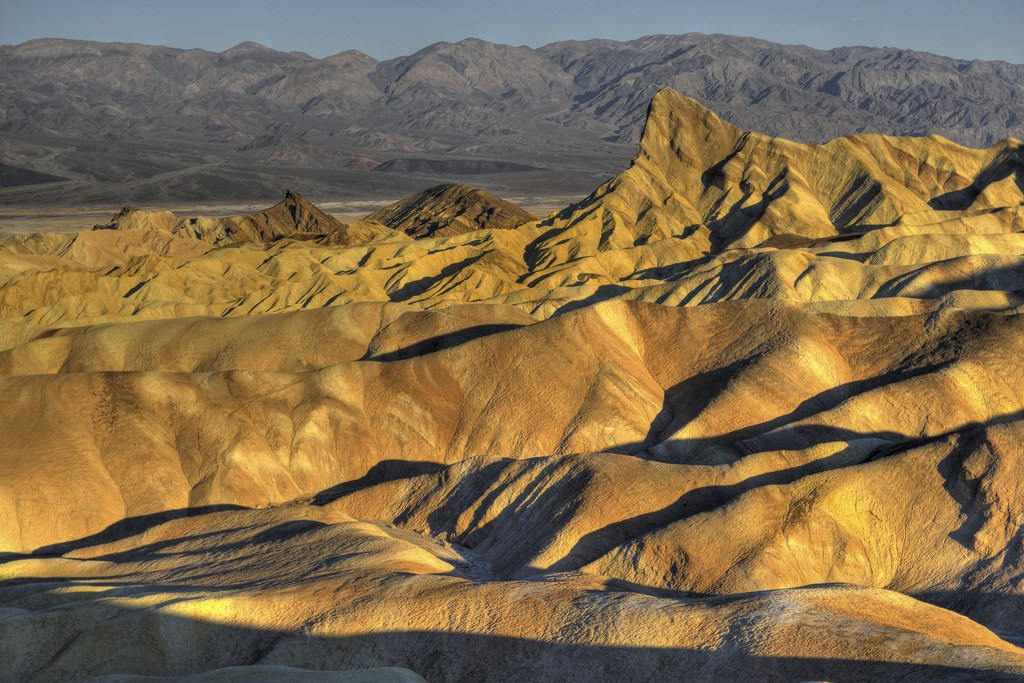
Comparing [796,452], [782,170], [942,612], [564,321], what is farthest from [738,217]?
[942,612]

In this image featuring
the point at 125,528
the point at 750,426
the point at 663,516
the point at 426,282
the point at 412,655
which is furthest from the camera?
the point at 426,282

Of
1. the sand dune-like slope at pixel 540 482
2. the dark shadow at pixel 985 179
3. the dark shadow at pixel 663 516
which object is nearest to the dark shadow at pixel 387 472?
the sand dune-like slope at pixel 540 482

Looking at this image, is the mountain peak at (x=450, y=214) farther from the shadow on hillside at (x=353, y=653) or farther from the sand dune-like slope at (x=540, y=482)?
the shadow on hillside at (x=353, y=653)

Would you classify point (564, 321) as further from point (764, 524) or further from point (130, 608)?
Result: point (130, 608)

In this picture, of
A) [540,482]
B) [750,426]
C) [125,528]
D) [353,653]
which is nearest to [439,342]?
[750,426]

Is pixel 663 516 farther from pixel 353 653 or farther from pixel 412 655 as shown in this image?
pixel 353 653

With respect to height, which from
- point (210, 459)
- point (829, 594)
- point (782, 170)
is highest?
point (782, 170)

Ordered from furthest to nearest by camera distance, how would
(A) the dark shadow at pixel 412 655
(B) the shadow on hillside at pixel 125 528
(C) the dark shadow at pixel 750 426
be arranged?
(C) the dark shadow at pixel 750 426 < (B) the shadow on hillside at pixel 125 528 < (A) the dark shadow at pixel 412 655
